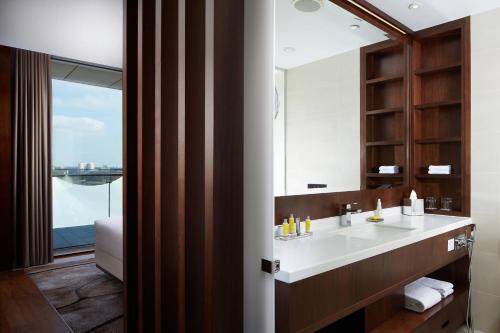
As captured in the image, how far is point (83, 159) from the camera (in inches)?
186

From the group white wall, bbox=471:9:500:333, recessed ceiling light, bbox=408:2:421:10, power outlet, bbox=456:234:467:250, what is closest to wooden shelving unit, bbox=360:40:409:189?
recessed ceiling light, bbox=408:2:421:10

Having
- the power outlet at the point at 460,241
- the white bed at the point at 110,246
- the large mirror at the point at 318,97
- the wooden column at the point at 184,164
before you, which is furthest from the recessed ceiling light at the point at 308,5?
the white bed at the point at 110,246

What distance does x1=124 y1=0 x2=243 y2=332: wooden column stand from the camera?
100 centimetres

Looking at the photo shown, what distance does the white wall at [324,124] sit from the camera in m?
2.02

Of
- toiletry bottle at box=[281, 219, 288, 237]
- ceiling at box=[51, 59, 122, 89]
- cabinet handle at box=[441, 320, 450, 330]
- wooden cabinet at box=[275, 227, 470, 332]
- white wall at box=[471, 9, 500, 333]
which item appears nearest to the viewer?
wooden cabinet at box=[275, 227, 470, 332]

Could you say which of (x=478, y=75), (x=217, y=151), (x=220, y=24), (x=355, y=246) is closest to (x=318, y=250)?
(x=355, y=246)

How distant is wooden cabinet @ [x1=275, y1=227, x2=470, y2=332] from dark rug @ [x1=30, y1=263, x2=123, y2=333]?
5.38 feet

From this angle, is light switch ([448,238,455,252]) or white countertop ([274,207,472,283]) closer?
white countertop ([274,207,472,283])

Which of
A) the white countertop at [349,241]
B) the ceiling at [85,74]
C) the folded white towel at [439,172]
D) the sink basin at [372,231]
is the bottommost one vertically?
the sink basin at [372,231]

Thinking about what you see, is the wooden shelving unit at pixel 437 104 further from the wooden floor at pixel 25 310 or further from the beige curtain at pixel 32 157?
the beige curtain at pixel 32 157

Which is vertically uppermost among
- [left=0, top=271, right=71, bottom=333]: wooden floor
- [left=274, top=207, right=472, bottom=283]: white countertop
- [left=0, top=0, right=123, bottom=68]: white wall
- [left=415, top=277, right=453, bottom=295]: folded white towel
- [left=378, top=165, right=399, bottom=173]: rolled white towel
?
[left=0, top=0, right=123, bottom=68]: white wall

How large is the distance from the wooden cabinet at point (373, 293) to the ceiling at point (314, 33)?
1.18 meters

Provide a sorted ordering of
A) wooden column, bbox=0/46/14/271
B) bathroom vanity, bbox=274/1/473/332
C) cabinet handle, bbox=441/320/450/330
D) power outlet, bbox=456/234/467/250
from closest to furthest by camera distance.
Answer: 1. bathroom vanity, bbox=274/1/473/332
2. cabinet handle, bbox=441/320/450/330
3. power outlet, bbox=456/234/467/250
4. wooden column, bbox=0/46/14/271

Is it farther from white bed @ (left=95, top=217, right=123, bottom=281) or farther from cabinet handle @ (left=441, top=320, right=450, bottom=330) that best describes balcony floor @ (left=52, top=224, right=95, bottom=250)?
cabinet handle @ (left=441, top=320, right=450, bottom=330)
